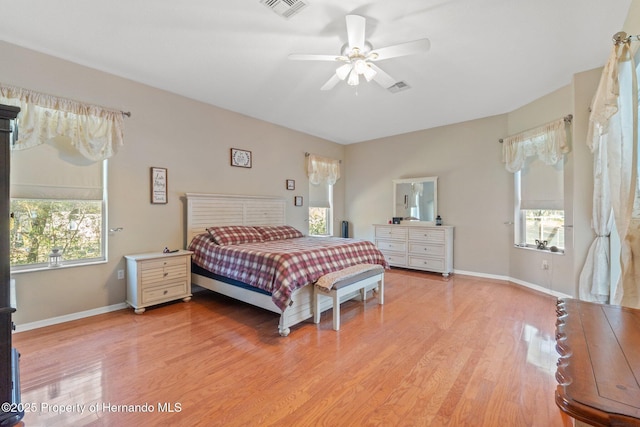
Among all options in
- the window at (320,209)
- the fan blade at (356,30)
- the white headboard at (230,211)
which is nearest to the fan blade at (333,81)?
the fan blade at (356,30)

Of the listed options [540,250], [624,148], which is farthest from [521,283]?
[624,148]

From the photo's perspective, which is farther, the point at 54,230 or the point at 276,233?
the point at 276,233

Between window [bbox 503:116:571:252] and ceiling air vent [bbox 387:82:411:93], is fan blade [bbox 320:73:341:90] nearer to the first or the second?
ceiling air vent [bbox 387:82:411:93]

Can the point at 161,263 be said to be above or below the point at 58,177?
below

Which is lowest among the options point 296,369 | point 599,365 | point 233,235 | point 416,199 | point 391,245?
point 296,369

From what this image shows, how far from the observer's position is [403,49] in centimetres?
225

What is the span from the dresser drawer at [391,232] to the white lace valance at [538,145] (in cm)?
195

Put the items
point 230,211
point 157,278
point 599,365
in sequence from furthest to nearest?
point 230,211, point 157,278, point 599,365

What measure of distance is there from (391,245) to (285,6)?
14.1 feet

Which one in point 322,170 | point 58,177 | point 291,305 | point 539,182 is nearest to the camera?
point 291,305

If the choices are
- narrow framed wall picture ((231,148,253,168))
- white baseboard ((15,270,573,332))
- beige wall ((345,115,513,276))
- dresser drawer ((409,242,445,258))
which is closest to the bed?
narrow framed wall picture ((231,148,253,168))

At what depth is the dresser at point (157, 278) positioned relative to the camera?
10.2 ft

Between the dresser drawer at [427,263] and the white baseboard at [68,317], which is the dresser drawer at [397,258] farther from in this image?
the white baseboard at [68,317]

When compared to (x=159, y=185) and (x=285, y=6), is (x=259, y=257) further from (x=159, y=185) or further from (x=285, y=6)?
(x=285, y=6)
